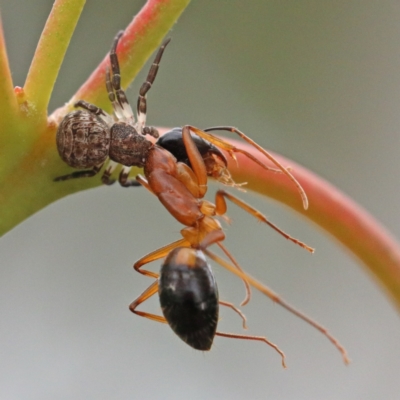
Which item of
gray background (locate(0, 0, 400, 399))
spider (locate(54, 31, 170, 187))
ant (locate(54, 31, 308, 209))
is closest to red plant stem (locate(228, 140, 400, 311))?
ant (locate(54, 31, 308, 209))

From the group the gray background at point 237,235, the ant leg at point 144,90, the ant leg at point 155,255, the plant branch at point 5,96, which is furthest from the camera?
the gray background at point 237,235

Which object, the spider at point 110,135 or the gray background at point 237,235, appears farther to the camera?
the gray background at point 237,235

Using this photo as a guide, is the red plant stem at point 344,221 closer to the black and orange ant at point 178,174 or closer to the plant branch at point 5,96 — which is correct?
the black and orange ant at point 178,174

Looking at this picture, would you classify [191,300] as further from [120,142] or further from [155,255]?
[120,142]

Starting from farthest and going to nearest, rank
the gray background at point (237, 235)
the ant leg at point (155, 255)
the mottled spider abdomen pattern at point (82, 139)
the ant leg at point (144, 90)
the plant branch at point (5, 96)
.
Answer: the gray background at point (237, 235) → the ant leg at point (144, 90) → the ant leg at point (155, 255) → the mottled spider abdomen pattern at point (82, 139) → the plant branch at point (5, 96)

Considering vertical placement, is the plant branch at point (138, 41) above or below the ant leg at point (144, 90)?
above

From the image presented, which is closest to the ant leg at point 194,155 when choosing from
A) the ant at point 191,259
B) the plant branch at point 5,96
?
the ant at point 191,259

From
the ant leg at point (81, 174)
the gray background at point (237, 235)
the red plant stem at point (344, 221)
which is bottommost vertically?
the gray background at point (237, 235)
